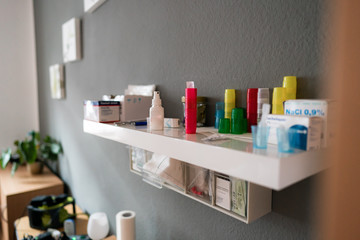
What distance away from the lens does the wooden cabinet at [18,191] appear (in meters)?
1.81

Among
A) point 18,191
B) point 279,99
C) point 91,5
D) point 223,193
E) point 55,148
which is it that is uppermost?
point 91,5

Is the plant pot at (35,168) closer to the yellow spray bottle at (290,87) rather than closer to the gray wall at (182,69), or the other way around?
the gray wall at (182,69)

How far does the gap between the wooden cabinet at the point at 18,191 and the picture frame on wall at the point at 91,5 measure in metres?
1.37

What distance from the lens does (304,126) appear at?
A: 0.46 meters

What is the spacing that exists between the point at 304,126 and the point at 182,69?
0.54m

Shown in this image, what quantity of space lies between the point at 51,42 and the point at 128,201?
5.71 ft

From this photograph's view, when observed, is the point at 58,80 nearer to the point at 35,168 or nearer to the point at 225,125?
the point at 35,168

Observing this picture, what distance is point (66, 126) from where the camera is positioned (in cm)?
206

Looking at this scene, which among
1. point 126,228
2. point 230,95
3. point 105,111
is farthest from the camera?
point 126,228

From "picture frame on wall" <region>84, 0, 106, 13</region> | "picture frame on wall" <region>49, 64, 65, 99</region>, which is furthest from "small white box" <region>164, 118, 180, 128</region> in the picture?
"picture frame on wall" <region>49, 64, 65, 99</region>

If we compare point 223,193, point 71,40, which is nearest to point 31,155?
point 71,40

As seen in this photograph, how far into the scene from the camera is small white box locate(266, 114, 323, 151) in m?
0.45

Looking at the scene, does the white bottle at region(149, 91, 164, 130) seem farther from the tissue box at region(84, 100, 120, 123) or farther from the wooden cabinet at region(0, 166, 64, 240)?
the wooden cabinet at region(0, 166, 64, 240)

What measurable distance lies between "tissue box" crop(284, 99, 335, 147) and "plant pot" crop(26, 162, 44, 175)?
7.71 feet
